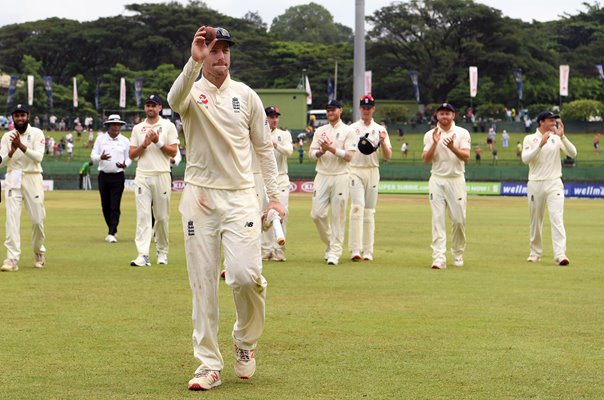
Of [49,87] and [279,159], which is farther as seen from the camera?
[49,87]

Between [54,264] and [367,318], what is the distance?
23.5ft

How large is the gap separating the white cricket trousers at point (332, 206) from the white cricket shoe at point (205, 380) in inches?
377

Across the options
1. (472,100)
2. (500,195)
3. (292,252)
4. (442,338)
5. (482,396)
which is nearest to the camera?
(482,396)

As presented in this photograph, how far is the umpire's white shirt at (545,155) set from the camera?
17875 mm

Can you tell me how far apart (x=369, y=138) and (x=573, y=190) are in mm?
36082

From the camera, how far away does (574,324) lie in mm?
11016

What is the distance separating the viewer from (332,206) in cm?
1800

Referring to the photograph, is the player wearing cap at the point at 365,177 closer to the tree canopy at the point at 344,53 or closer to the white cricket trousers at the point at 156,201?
the white cricket trousers at the point at 156,201

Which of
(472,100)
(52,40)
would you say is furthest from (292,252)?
(52,40)

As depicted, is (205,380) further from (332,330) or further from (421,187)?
(421,187)

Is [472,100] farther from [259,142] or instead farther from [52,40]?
[259,142]

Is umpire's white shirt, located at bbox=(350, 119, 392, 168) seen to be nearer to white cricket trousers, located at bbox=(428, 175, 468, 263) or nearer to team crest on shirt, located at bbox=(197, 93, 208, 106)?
white cricket trousers, located at bbox=(428, 175, 468, 263)

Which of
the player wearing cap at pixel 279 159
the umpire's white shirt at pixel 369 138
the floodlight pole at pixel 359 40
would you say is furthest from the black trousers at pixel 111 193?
the floodlight pole at pixel 359 40

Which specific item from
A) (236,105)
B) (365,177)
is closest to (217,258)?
(236,105)
